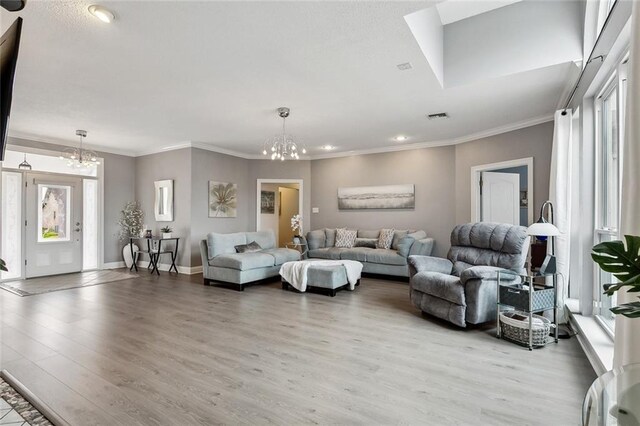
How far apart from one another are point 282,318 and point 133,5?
3153mm

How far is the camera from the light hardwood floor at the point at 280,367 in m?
1.88

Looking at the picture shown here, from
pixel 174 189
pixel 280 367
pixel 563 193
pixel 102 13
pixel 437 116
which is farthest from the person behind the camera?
pixel 174 189

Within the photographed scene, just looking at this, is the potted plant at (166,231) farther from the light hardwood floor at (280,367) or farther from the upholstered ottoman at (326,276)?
the upholstered ottoman at (326,276)

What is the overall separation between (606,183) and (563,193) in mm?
527

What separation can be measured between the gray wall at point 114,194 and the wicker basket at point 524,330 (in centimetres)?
Answer: 758

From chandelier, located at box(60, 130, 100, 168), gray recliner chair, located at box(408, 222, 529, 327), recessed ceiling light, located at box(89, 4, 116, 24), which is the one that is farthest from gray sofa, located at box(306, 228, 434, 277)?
recessed ceiling light, located at box(89, 4, 116, 24)

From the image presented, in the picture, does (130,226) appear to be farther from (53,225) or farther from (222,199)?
(222,199)

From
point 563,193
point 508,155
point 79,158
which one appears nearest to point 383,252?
point 508,155

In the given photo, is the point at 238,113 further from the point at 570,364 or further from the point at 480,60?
the point at 570,364

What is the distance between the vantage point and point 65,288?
5129 millimetres

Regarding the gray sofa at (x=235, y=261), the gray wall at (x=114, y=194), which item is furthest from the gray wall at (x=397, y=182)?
the gray wall at (x=114, y=194)

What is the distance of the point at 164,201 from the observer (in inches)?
272

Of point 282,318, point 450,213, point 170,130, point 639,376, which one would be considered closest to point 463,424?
point 639,376

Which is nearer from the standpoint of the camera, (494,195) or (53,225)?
(494,195)
